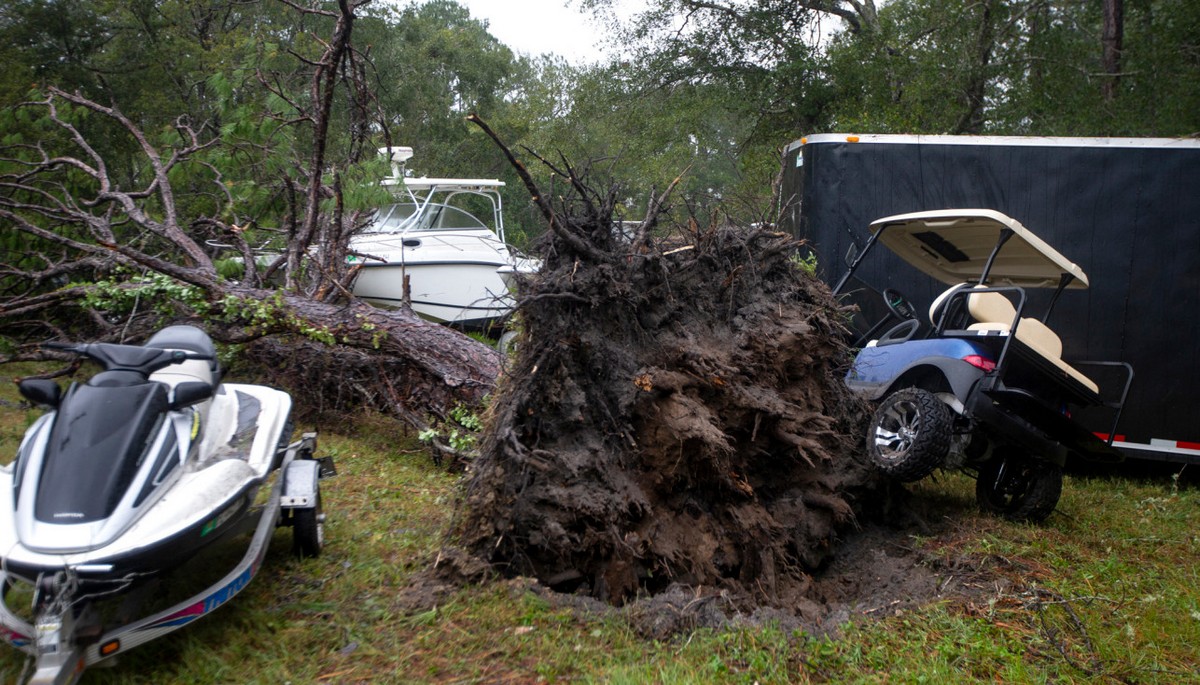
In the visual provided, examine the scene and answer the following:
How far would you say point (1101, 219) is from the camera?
324 inches

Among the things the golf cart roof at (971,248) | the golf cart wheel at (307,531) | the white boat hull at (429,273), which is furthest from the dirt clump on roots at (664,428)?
the white boat hull at (429,273)

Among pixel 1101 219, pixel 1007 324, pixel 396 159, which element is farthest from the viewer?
pixel 396 159

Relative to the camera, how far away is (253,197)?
9.87 m

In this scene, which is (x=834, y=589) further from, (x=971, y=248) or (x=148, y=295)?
Answer: (x=148, y=295)

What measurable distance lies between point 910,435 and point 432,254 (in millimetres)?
7328

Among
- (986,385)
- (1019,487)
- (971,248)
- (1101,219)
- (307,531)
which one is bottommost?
(307,531)

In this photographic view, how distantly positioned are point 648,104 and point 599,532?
1414 centimetres

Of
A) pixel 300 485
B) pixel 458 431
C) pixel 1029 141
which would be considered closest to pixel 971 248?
pixel 1029 141

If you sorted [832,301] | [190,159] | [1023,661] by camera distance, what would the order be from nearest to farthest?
1. [1023,661]
2. [832,301]
3. [190,159]

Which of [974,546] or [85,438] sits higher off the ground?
[85,438]

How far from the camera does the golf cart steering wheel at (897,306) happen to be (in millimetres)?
7398

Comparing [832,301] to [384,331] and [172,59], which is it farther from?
[172,59]

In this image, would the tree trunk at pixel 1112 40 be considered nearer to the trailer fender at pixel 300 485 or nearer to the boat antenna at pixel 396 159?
the boat antenna at pixel 396 159

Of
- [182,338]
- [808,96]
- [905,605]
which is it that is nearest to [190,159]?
[182,338]
